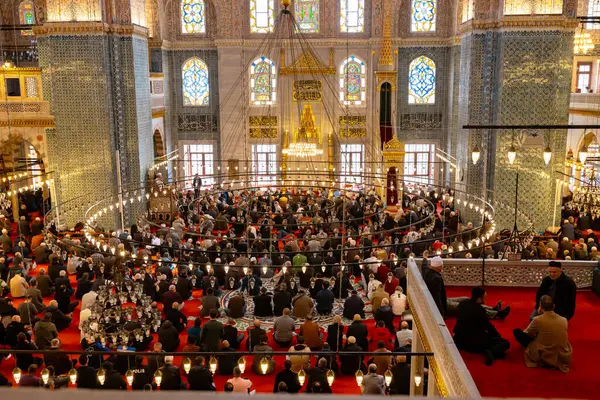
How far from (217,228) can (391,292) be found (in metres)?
5.35

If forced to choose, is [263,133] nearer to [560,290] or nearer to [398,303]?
[398,303]

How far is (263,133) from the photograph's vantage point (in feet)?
61.4

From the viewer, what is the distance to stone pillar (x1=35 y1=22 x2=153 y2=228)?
13414 mm

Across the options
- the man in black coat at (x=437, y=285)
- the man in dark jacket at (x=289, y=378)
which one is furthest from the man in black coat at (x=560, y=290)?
the man in dark jacket at (x=289, y=378)

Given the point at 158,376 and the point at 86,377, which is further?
the point at 86,377

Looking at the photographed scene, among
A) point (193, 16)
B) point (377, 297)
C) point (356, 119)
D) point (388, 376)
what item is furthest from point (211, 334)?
point (193, 16)

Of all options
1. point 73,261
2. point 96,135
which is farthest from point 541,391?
point 96,135

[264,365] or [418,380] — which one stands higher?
[418,380]

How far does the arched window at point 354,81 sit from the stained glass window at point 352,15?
87 centimetres

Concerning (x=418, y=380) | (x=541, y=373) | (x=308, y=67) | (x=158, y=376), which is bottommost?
(x=158, y=376)

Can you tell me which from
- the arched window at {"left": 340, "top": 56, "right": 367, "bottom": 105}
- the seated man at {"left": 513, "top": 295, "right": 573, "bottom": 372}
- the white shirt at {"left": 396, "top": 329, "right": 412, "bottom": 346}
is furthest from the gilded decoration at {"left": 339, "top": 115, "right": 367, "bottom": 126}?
the seated man at {"left": 513, "top": 295, "right": 573, "bottom": 372}

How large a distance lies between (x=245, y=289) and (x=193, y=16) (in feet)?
36.9

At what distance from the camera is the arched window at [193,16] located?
18422 mm

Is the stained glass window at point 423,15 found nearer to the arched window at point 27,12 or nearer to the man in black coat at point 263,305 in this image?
the arched window at point 27,12
